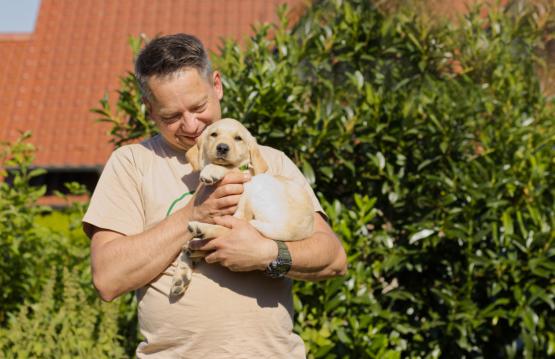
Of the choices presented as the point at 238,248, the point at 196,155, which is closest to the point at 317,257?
the point at 238,248

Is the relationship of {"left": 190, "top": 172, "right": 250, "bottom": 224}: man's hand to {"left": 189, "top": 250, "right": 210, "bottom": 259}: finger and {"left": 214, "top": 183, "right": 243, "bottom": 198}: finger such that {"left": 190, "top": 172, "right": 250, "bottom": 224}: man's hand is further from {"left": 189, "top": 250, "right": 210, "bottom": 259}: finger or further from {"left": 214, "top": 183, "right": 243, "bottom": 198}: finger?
{"left": 189, "top": 250, "right": 210, "bottom": 259}: finger

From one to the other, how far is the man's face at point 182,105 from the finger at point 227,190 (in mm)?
299

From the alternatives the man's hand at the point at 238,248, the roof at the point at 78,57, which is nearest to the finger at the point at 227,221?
the man's hand at the point at 238,248

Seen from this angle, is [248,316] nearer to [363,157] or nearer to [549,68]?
[363,157]

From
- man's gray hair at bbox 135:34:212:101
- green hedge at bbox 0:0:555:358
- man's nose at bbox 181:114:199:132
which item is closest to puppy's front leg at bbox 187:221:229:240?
man's nose at bbox 181:114:199:132

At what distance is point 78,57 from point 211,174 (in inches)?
562

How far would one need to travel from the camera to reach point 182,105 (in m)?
2.80

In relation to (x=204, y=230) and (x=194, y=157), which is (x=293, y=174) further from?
(x=204, y=230)

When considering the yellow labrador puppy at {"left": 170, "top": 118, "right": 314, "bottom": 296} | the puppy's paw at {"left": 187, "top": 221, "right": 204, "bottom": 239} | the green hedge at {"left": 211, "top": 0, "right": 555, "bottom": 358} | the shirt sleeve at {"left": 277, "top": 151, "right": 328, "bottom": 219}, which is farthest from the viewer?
the green hedge at {"left": 211, "top": 0, "right": 555, "bottom": 358}

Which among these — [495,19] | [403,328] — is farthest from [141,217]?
[495,19]

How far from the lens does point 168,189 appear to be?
278cm

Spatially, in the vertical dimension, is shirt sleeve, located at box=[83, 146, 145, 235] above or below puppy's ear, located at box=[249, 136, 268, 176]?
below

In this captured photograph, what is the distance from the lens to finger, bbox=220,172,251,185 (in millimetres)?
2645

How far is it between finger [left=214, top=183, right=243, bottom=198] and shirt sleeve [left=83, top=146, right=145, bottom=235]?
350mm
